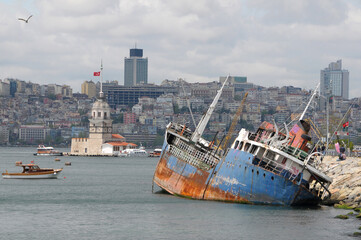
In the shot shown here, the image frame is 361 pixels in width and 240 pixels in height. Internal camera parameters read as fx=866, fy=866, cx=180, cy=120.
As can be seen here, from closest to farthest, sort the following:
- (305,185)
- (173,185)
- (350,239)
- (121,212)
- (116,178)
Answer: (350,239) < (305,185) < (121,212) < (173,185) < (116,178)

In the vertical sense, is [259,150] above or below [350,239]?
above

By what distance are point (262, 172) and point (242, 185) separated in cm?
221

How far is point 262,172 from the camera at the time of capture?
56.4 meters

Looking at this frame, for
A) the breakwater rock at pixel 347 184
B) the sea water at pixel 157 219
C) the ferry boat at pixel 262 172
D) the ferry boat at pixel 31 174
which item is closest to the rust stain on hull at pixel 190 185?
the ferry boat at pixel 262 172

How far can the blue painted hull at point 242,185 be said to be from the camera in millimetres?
56438

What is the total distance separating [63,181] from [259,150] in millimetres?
41911

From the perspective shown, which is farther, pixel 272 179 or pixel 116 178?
pixel 116 178

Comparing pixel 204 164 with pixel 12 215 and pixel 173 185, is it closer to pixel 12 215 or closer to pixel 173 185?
pixel 173 185

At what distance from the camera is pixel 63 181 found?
94.9m

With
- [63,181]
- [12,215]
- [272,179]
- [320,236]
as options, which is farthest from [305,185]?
[63,181]

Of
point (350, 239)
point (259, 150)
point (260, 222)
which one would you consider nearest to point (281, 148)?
point (259, 150)

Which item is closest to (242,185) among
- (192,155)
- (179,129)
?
(192,155)

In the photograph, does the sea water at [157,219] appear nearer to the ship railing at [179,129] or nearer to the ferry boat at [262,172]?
the ferry boat at [262,172]

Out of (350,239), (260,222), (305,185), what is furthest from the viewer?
(305,185)
